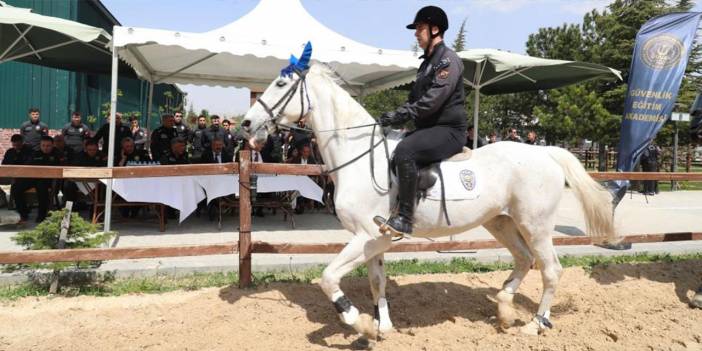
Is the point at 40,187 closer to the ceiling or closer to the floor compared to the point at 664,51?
closer to the floor

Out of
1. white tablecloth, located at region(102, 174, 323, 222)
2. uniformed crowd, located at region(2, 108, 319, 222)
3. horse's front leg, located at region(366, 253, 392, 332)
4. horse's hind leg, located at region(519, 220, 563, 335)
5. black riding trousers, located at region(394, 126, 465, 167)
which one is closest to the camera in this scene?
black riding trousers, located at region(394, 126, 465, 167)

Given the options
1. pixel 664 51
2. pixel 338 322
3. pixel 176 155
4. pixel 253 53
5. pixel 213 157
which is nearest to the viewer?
pixel 338 322

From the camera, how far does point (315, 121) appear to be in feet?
13.0

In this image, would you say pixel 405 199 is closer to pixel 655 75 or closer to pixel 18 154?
pixel 655 75

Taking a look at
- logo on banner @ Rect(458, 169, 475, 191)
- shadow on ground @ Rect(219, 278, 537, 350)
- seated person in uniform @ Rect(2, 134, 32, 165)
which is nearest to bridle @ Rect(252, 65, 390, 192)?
logo on banner @ Rect(458, 169, 475, 191)

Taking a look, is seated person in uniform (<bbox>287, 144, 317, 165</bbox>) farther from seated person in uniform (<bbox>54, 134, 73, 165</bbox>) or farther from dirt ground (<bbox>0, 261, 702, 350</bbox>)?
dirt ground (<bbox>0, 261, 702, 350</bbox>)

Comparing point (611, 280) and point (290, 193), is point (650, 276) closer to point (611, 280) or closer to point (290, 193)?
point (611, 280)

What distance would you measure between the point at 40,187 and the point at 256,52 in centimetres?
469

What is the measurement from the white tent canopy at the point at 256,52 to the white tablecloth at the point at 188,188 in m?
2.12

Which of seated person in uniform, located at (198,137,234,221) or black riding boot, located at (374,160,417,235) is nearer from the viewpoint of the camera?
black riding boot, located at (374,160,417,235)

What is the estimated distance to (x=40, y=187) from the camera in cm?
848

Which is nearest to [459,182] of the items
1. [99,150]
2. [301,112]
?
[301,112]

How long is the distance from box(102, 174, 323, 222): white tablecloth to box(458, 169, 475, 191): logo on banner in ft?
15.0

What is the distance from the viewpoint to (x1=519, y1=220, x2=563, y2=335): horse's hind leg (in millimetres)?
4363
